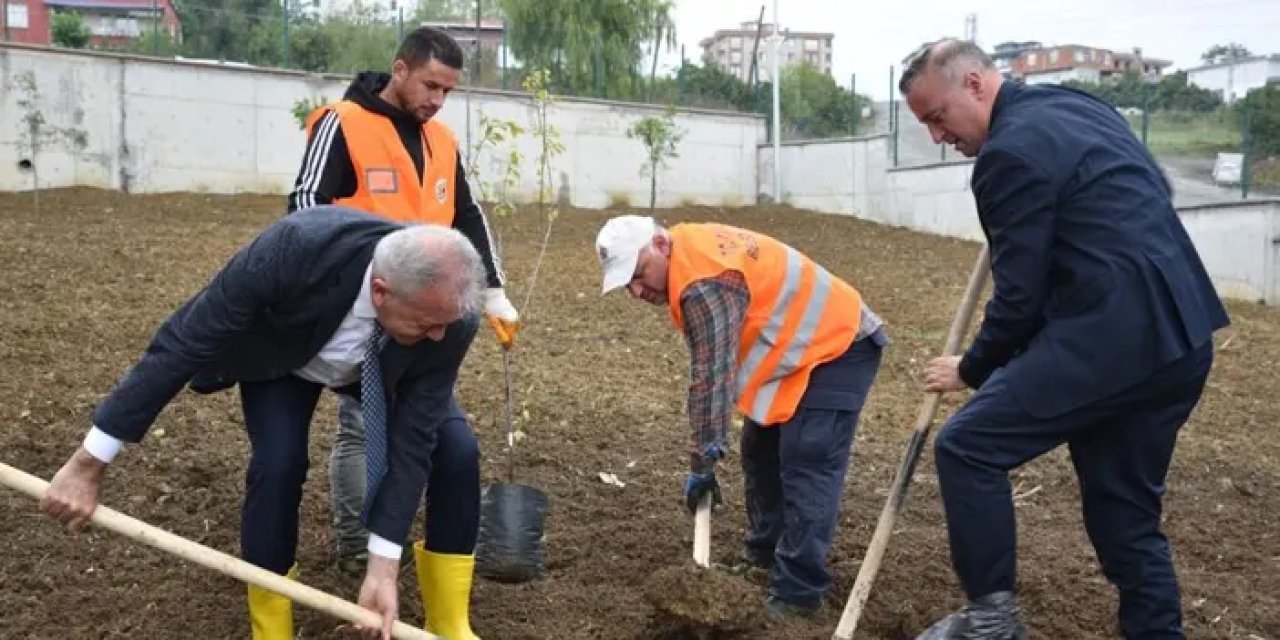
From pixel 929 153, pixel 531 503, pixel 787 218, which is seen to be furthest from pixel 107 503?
pixel 929 153

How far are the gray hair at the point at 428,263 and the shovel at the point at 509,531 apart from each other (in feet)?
4.77

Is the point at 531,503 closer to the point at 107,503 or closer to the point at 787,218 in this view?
the point at 107,503

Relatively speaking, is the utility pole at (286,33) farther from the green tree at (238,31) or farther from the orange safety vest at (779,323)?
the orange safety vest at (779,323)

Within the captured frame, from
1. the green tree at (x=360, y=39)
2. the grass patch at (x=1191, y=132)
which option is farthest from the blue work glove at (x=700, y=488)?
the green tree at (x=360, y=39)

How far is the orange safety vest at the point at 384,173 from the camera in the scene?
13.8 ft

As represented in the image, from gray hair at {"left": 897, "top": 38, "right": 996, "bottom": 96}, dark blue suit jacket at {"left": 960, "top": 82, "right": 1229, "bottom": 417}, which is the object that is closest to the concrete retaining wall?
gray hair at {"left": 897, "top": 38, "right": 996, "bottom": 96}

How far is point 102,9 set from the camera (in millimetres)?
38312

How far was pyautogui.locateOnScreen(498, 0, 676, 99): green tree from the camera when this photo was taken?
995 inches

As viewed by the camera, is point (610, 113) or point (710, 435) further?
point (610, 113)

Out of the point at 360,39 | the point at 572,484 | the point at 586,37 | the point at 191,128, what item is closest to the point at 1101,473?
the point at 572,484

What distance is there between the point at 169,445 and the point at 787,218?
13.2 meters

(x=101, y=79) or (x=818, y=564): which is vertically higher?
(x=101, y=79)

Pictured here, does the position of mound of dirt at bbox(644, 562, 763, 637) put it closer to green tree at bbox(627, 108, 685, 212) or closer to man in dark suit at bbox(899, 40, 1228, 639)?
man in dark suit at bbox(899, 40, 1228, 639)

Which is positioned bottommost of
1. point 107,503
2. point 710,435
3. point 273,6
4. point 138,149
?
point 107,503
